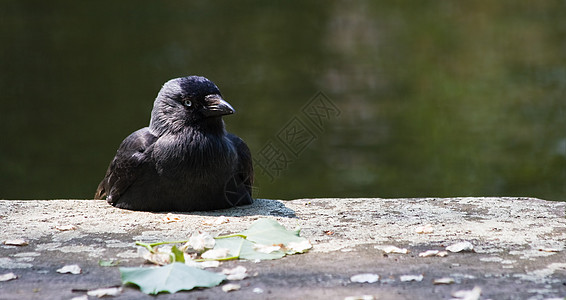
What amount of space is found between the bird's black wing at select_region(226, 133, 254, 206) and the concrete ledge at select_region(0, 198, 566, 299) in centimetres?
8

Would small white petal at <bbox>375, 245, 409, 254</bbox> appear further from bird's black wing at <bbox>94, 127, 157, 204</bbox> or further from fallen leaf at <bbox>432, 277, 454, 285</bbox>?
bird's black wing at <bbox>94, 127, 157, 204</bbox>

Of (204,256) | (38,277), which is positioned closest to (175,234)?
(204,256)

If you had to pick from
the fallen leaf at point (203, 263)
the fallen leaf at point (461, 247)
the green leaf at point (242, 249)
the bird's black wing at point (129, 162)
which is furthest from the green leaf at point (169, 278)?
the bird's black wing at point (129, 162)

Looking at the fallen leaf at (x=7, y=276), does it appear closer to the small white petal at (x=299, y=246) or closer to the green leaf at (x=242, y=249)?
the green leaf at (x=242, y=249)

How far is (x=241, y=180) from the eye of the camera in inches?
174

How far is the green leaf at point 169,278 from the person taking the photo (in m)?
2.66

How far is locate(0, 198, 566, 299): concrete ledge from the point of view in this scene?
270 cm

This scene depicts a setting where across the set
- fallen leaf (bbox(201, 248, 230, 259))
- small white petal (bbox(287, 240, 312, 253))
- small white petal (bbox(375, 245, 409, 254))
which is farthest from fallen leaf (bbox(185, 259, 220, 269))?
small white petal (bbox(375, 245, 409, 254))

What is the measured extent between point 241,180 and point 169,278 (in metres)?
1.76

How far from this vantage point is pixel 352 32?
14.3m

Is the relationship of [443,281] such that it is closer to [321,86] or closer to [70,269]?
[70,269]

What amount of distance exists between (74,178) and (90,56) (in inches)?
128

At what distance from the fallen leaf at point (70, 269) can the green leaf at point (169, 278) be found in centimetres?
27

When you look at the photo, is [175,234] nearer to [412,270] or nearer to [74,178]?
[412,270]
